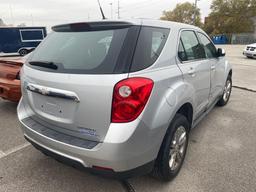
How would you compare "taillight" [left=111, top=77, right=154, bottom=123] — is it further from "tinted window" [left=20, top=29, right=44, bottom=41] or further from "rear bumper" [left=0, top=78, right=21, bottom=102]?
"tinted window" [left=20, top=29, right=44, bottom=41]

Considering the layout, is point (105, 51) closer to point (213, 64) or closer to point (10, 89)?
point (213, 64)

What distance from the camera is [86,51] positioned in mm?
2000

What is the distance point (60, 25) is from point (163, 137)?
5.24 feet

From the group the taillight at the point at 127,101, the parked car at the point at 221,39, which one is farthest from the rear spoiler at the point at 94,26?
the parked car at the point at 221,39

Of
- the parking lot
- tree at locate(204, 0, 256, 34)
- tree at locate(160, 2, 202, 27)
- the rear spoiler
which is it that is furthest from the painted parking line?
tree at locate(160, 2, 202, 27)

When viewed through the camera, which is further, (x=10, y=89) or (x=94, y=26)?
(x=10, y=89)

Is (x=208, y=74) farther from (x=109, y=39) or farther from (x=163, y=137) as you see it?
(x=109, y=39)

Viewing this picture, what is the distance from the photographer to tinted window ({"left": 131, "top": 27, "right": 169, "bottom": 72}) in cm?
183

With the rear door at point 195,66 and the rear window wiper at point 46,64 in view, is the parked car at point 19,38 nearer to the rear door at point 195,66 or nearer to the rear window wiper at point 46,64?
the rear window wiper at point 46,64

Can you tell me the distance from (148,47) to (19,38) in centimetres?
1789

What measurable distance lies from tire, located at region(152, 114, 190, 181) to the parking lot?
12 centimetres

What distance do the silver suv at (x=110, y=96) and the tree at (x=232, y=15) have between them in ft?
166

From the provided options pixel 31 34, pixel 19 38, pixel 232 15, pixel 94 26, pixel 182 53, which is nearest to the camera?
pixel 94 26

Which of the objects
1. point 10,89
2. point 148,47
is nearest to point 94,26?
point 148,47
